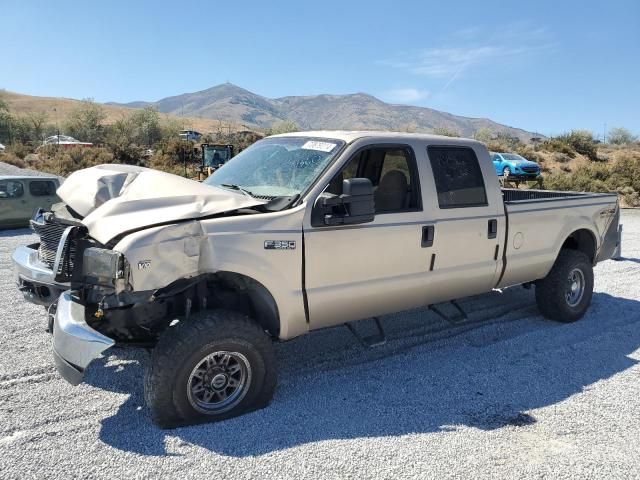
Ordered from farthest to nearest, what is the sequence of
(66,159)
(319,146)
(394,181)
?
(66,159) → (394,181) → (319,146)

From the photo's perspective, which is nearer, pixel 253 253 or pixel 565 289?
pixel 253 253

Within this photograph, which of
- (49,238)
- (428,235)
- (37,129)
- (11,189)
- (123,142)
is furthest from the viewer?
(37,129)

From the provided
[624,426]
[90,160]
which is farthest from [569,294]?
[90,160]

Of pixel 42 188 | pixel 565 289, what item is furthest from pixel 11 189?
pixel 565 289

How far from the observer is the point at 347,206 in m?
3.81

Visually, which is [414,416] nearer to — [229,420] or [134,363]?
[229,420]

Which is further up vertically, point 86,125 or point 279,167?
point 86,125

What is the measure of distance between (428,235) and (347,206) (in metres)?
0.98

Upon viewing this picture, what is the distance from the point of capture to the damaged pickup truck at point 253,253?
3.32m

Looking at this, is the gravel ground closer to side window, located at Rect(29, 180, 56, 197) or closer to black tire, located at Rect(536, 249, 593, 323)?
black tire, located at Rect(536, 249, 593, 323)

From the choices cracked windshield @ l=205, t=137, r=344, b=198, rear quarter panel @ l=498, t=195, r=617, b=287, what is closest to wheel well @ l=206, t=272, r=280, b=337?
cracked windshield @ l=205, t=137, r=344, b=198

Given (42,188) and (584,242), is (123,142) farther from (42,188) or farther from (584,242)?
(584,242)

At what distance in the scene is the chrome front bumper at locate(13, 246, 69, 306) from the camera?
155 inches

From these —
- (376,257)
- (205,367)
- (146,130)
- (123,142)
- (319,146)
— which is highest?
(146,130)
